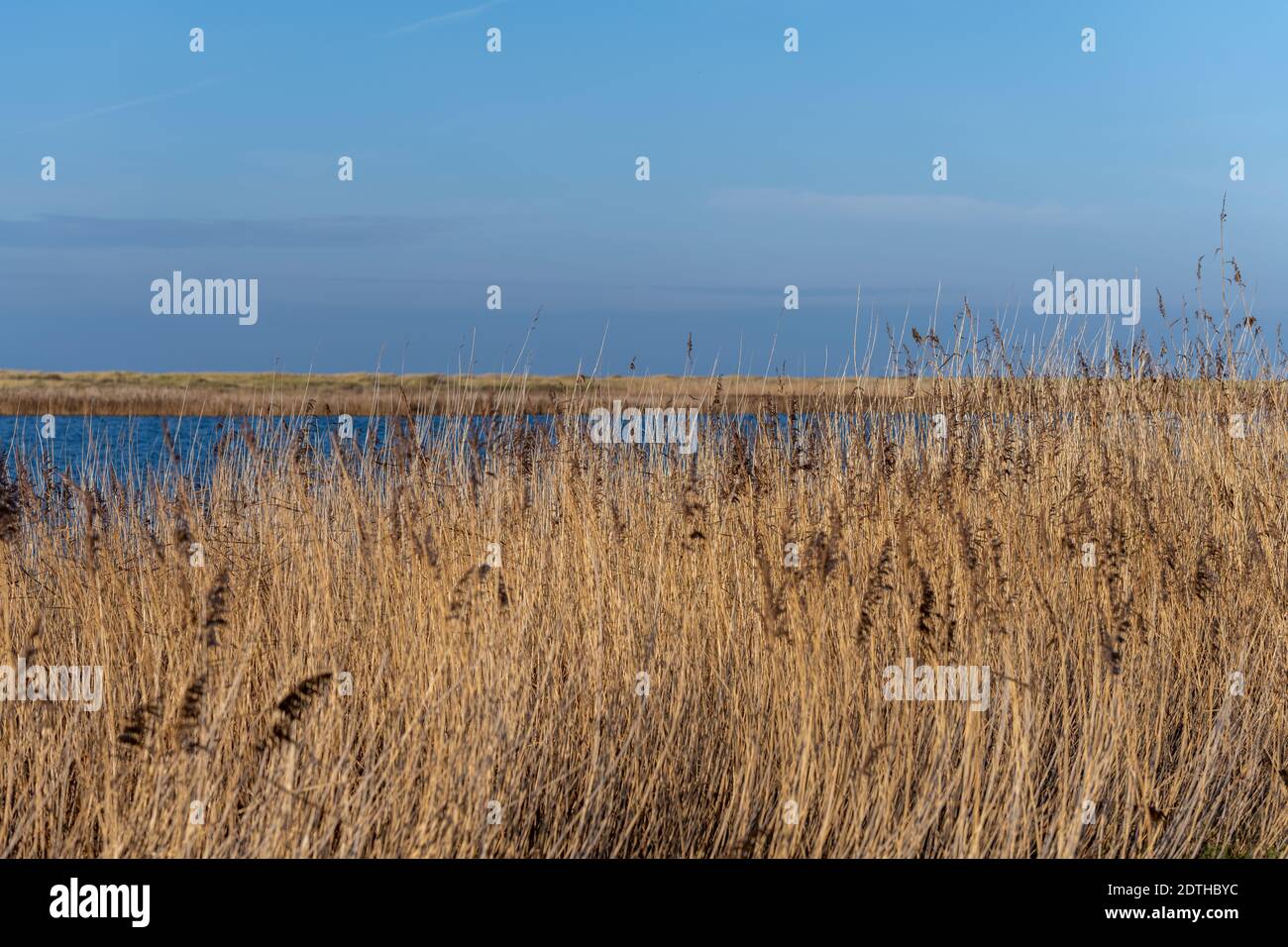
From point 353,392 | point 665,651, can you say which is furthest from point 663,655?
point 353,392

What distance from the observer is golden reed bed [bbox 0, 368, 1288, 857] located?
8.93 feet

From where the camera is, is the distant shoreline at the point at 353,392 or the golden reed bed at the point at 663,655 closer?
the golden reed bed at the point at 663,655

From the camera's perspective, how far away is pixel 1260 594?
4.21 meters

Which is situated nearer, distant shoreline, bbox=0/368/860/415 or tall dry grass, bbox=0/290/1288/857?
tall dry grass, bbox=0/290/1288/857

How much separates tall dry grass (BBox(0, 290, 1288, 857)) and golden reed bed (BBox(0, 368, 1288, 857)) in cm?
2

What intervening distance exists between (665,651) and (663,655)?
38mm

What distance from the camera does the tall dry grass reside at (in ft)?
8.95

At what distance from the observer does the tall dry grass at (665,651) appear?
2.73 metres

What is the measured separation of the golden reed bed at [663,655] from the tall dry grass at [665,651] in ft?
0.06

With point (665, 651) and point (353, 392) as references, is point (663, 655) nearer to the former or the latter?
point (665, 651)

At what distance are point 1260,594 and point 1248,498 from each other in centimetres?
79

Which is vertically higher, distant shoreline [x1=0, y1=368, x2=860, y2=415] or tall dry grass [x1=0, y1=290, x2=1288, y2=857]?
distant shoreline [x1=0, y1=368, x2=860, y2=415]
